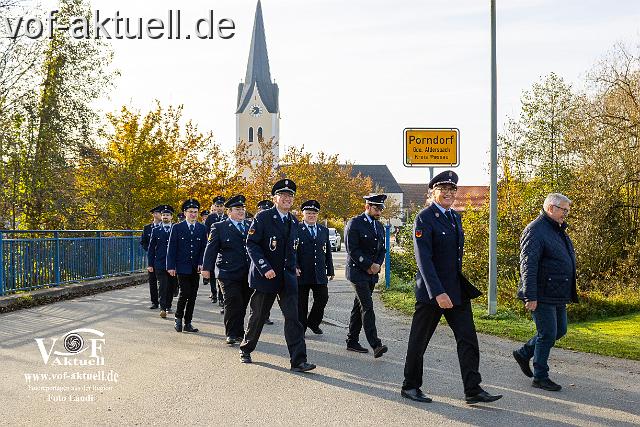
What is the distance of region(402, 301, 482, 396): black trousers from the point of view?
6.20 metres

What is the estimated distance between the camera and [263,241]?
7.90 meters

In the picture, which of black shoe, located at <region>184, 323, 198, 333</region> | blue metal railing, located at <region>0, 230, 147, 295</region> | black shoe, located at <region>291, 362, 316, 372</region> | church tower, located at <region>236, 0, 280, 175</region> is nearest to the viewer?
black shoe, located at <region>291, 362, 316, 372</region>

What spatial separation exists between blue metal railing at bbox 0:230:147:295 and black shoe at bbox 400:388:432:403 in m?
8.68

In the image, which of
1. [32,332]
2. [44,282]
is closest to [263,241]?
[32,332]

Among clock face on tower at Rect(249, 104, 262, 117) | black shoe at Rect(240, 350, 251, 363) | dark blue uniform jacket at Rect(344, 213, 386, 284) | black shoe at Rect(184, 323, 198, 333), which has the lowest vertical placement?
black shoe at Rect(184, 323, 198, 333)

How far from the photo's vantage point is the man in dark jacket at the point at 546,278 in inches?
265

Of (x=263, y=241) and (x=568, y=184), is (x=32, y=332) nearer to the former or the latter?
(x=263, y=241)

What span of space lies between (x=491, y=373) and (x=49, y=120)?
1697 cm

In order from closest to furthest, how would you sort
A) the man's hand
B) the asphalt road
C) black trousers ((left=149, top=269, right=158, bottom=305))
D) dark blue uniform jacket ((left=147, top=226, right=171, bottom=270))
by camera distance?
1. the asphalt road
2. the man's hand
3. dark blue uniform jacket ((left=147, top=226, right=171, bottom=270))
4. black trousers ((left=149, top=269, right=158, bottom=305))

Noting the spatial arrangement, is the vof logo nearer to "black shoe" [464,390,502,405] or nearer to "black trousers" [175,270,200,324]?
"black trousers" [175,270,200,324]

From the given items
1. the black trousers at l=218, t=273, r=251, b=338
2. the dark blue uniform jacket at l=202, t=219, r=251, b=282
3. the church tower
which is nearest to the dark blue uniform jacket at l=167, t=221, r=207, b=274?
the dark blue uniform jacket at l=202, t=219, r=251, b=282

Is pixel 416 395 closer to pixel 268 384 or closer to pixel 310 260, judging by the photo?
pixel 268 384

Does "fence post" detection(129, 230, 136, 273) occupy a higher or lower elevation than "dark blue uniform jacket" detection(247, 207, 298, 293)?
lower

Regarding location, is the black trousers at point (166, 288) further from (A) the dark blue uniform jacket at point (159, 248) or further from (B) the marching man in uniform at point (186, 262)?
(B) the marching man in uniform at point (186, 262)
